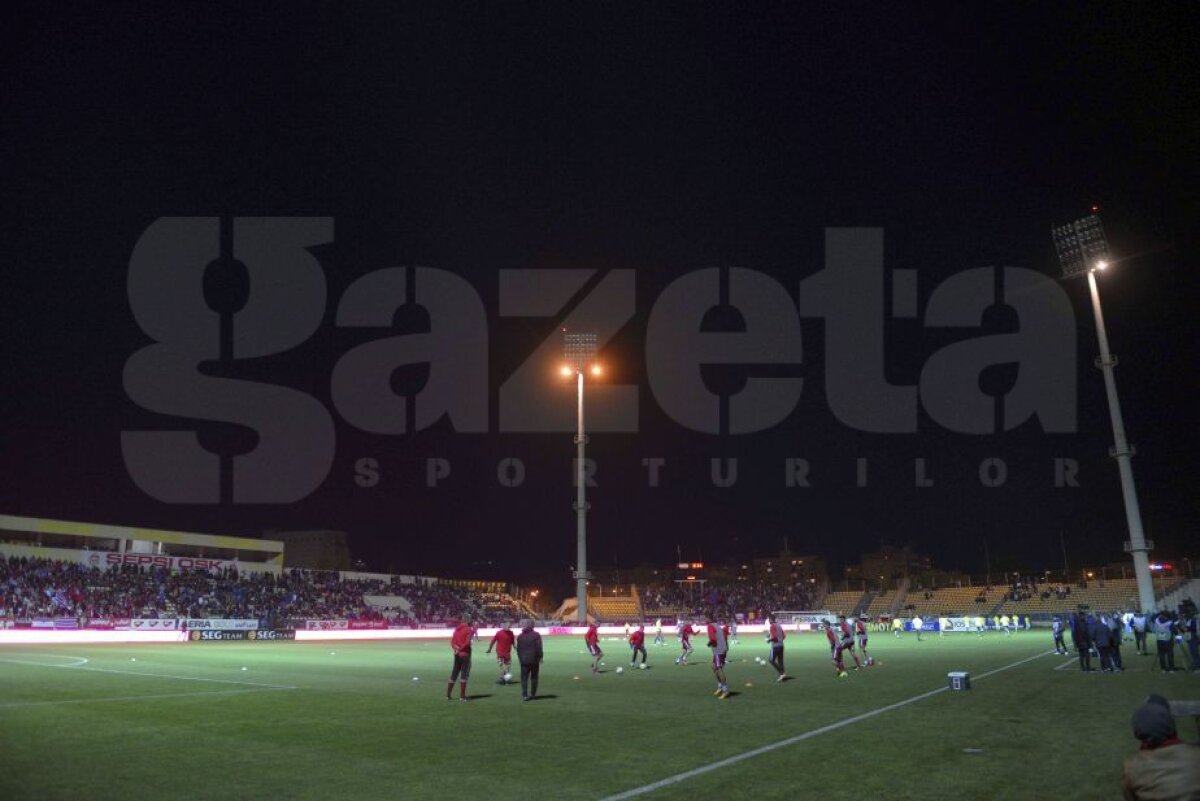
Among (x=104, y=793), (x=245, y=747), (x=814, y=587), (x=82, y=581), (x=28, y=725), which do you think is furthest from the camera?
(x=814, y=587)

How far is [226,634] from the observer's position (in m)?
51.4

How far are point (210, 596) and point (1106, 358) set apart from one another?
6379 cm

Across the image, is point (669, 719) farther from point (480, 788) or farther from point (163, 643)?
point (163, 643)

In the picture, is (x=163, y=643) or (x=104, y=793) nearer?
(x=104, y=793)

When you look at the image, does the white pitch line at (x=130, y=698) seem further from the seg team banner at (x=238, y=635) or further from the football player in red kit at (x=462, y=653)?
the seg team banner at (x=238, y=635)

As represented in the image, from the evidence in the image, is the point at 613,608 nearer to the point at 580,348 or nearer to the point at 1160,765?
the point at 580,348

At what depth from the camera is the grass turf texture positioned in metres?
9.41

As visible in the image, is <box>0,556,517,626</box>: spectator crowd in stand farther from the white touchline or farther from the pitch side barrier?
the white touchline

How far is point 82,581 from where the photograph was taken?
58969 mm

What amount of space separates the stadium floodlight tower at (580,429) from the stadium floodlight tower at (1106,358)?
32686mm

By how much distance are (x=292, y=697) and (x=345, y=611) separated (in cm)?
5635

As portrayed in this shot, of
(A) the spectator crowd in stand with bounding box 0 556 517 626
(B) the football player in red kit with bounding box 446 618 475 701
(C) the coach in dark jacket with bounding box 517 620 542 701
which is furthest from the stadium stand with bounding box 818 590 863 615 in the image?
(B) the football player in red kit with bounding box 446 618 475 701

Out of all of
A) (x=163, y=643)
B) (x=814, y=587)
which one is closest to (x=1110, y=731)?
(x=163, y=643)

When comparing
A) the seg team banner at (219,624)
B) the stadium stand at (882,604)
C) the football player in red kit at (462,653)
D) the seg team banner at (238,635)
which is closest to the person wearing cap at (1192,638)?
the football player in red kit at (462,653)
